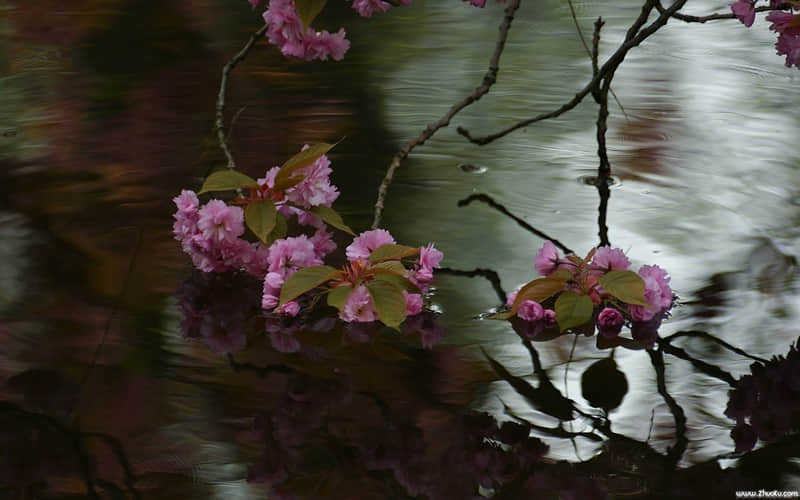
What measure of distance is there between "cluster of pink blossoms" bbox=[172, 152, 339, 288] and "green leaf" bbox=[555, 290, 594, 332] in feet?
0.98

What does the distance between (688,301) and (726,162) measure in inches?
20.5

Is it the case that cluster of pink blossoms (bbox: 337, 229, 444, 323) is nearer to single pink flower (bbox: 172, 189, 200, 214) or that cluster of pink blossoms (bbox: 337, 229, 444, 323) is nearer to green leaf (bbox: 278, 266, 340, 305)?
green leaf (bbox: 278, 266, 340, 305)

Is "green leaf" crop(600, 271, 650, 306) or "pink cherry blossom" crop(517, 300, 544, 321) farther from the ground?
Answer: "green leaf" crop(600, 271, 650, 306)

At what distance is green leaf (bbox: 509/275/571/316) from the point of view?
1331 mm

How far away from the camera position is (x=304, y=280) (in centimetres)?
131

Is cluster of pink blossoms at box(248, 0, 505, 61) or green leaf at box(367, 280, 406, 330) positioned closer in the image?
green leaf at box(367, 280, 406, 330)

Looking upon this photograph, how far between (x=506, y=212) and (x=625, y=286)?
42 cm

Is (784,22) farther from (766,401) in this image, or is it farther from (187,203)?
(187,203)

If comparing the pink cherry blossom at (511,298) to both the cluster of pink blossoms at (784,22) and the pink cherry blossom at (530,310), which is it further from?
the cluster of pink blossoms at (784,22)

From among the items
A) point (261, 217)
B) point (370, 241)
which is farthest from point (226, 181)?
point (370, 241)

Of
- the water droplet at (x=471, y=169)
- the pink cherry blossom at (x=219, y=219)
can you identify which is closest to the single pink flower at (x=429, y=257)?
the pink cherry blossom at (x=219, y=219)

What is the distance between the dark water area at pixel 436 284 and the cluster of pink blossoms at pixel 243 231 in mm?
37

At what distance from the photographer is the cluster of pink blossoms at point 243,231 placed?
1402 millimetres

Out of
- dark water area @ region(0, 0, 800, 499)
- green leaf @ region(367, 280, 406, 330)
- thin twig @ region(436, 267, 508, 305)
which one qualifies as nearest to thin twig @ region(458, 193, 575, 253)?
dark water area @ region(0, 0, 800, 499)
